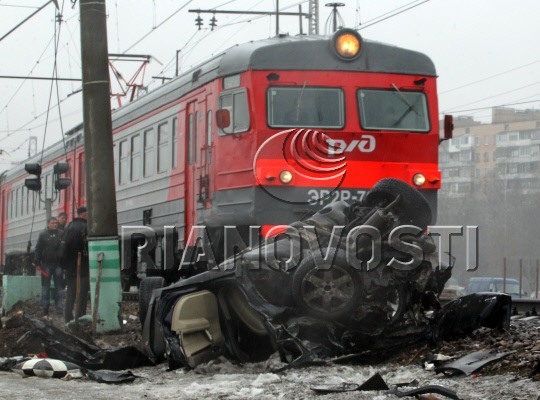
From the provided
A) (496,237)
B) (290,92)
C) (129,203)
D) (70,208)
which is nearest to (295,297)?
(290,92)

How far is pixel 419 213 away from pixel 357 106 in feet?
15.3

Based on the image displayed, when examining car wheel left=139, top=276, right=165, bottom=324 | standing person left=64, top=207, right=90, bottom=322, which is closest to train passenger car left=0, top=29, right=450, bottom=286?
car wheel left=139, top=276, right=165, bottom=324

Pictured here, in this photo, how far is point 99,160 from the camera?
13094 millimetres

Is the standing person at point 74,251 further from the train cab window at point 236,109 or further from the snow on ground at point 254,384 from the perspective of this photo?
the snow on ground at point 254,384

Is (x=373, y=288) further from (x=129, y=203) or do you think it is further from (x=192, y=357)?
(x=129, y=203)

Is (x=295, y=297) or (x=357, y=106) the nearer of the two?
(x=295, y=297)

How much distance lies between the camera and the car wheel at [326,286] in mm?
8461

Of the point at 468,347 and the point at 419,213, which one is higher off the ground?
the point at 419,213

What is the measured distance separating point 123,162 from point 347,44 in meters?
6.02

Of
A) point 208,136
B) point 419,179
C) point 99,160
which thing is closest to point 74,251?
point 99,160

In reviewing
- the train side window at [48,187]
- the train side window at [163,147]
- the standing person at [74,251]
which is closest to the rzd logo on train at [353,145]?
the train side window at [163,147]

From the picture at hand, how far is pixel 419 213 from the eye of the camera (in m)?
9.14

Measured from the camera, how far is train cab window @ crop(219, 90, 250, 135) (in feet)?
43.3

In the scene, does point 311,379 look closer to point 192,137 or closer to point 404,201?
point 404,201
